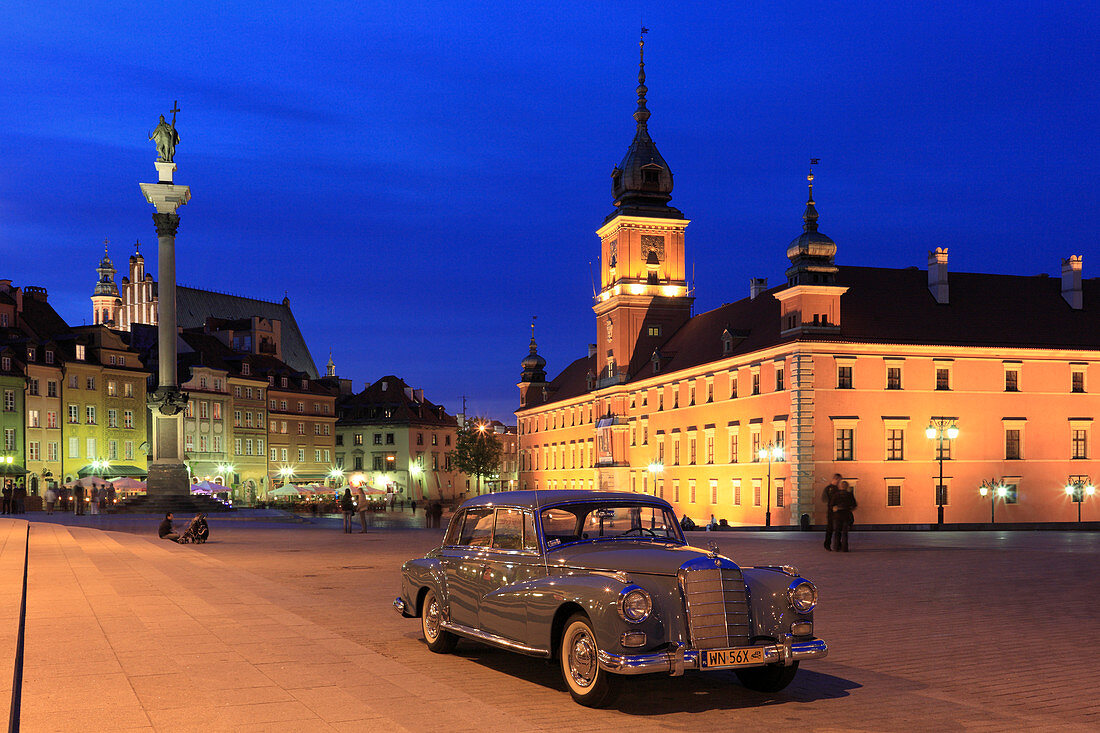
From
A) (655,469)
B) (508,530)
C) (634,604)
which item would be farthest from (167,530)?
(655,469)

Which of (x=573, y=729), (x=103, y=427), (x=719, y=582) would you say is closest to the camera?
(x=573, y=729)

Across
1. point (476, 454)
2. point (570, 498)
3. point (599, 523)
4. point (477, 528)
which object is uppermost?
point (570, 498)

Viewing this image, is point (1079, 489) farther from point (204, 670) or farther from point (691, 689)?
point (204, 670)

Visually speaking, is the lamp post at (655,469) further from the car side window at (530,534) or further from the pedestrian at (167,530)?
the car side window at (530,534)

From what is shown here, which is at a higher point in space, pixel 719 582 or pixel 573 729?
pixel 719 582

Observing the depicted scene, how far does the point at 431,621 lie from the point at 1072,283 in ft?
217

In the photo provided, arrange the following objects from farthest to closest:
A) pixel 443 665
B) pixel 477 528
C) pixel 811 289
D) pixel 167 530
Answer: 1. pixel 811 289
2. pixel 167 530
3. pixel 477 528
4. pixel 443 665

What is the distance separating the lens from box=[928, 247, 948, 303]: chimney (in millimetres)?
66438

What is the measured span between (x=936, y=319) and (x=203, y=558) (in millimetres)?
50871

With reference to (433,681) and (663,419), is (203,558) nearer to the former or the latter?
(433,681)

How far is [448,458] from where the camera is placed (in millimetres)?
128875

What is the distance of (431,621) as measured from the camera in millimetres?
11805

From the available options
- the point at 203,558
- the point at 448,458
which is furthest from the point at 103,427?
the point at 203,558

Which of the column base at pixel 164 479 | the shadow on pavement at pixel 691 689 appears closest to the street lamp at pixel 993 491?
the column base at pixel 164 479
